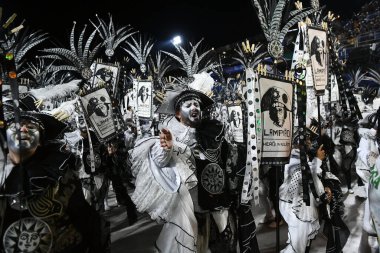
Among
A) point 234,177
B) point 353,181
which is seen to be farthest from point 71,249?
point 353,181

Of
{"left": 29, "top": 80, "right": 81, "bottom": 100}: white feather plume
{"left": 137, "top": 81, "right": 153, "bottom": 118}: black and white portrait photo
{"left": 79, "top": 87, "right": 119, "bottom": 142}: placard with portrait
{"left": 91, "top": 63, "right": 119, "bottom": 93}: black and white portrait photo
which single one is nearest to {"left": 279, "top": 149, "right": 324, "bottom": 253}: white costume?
{"left": 79, "top": 87, "right": 119, "bottom": 142}: placard with portrait

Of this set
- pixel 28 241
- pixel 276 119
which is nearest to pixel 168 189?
pixel 276 119

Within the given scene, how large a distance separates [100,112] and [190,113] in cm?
154

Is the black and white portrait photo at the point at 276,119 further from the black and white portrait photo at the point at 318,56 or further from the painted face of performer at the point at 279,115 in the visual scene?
the black and white portrait photo at the point at 318,56

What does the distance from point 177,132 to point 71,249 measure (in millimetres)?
1821

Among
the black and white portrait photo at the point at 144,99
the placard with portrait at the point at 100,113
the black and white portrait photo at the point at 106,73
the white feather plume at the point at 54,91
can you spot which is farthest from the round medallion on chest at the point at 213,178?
the black and white portrait photo at the point at 144,99

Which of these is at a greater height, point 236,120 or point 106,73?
point 106,73

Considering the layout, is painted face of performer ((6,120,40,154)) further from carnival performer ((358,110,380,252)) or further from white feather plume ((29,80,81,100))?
carnival performer ((358,110,380,252))

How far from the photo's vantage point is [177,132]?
4164 mm

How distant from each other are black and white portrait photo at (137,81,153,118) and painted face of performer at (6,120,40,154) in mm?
4608

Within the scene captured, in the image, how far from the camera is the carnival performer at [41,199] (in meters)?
2.60

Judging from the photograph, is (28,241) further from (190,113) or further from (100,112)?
(100,112)

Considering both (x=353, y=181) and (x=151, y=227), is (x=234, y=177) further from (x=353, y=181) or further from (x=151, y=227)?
(x=353, y=181)

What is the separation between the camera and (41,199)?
269 centimetres
